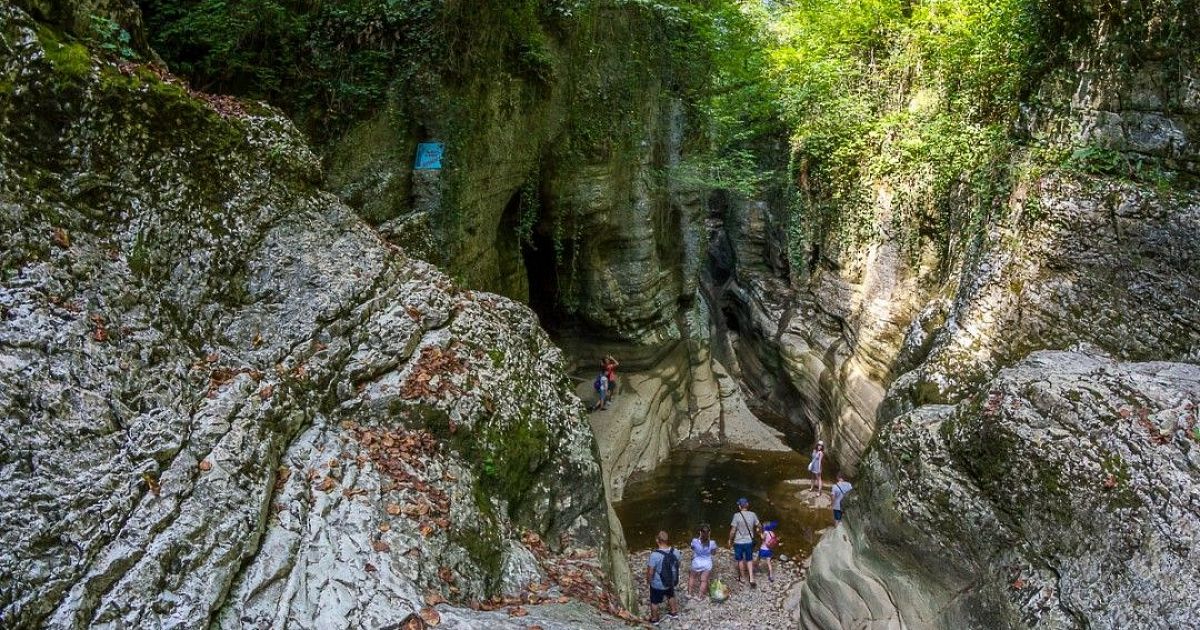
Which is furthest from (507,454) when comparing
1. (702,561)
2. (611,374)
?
(611,374)

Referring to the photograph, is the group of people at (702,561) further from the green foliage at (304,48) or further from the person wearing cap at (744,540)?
the green foliage at (304,48)

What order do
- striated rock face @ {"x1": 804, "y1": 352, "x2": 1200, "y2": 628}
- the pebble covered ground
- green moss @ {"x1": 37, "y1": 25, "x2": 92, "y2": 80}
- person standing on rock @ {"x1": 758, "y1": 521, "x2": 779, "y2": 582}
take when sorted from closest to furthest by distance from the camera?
green moss @ {"x1": 37, "y1": 25, "x2": 92, "y2": 80}, striated rock face @ {"x1": 804, "y1": 352, "x2": 1200, "y2": 628}, the pebble covered ground, person standing on rock @ {"x1": 758, "y1": 521, "x2": 779, "y2": 582}

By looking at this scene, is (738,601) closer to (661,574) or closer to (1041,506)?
(661,574)

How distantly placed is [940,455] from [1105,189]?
13.1 feet

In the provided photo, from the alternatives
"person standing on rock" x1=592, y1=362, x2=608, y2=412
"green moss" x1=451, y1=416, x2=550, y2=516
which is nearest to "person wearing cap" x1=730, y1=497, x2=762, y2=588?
"green moss" x1=451, y1=416, x2=550, y2=516

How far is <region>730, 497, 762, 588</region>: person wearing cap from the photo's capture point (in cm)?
1084

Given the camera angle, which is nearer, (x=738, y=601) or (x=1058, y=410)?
Answer: (x=1058, y=410)

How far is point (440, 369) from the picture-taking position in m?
6.36

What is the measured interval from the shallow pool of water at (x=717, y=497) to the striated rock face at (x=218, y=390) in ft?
23.0

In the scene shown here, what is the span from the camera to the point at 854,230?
16.1 metres

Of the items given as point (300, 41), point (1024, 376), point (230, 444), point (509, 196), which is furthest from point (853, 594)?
point (300, 41)

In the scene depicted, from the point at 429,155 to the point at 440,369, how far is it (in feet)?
15.6

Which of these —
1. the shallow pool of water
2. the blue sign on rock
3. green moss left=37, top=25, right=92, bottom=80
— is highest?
green moss left=37, top=25, right=92, bottom=80

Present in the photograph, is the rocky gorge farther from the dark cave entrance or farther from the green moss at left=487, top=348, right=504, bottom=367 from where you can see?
the dark cave entrance
